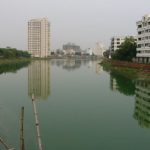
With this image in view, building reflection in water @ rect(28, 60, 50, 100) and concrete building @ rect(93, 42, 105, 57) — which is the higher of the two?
concrete building @ rect(93, 42, 105, 57)

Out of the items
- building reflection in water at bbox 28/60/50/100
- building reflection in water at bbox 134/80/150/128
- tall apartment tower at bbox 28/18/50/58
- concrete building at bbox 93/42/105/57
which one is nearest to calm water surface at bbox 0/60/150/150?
building reflection in water at bbox 134/80/150/128

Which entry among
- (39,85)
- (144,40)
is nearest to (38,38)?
(144,40)

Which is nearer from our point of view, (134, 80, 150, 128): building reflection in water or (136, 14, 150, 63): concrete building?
(134, 80, 150, 128): building reflection in water

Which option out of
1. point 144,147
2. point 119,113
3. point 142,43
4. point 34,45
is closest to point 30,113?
point 119,113

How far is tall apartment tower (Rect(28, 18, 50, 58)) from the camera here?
13450 centimetres

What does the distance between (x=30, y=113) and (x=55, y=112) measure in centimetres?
147

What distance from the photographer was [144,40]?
49.1m

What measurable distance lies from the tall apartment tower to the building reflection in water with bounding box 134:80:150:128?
111020 mm

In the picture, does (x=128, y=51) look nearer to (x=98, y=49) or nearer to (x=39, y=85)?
(x=39, y=85)

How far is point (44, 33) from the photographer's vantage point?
13662 centimetres

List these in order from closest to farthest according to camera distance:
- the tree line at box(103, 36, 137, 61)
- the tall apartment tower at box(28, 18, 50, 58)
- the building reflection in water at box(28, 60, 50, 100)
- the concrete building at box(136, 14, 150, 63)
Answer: the building reflection in water at box(28, 60, 50, 100), the concrete building at box(136, 14, 150, 63), the tree line at box(103, 36, 137, 61), the tall apartment tower at box(28, 18, 50, 58)

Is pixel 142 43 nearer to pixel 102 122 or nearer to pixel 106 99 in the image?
pixel 106 99

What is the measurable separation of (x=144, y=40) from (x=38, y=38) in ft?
299

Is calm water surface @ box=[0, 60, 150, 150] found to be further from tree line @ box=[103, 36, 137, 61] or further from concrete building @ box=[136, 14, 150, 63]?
tree line @ box=[103, 36, 137, 61]
